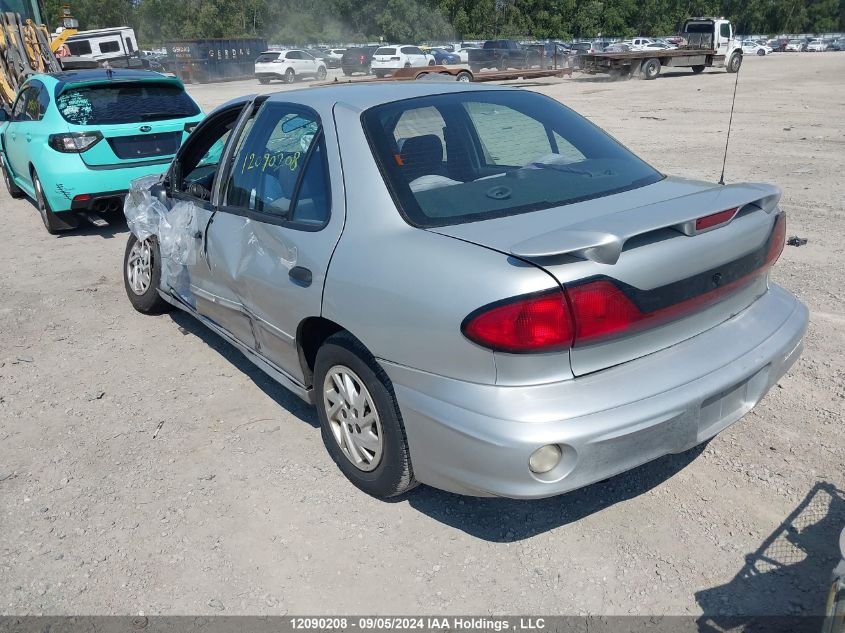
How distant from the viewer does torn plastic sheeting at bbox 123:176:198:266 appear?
4383 millimetres

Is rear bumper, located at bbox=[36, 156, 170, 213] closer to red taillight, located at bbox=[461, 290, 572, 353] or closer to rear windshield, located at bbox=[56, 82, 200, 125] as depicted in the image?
rear windshield, located at bbox=[56, 82, 200, 125]

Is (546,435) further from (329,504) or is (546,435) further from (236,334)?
(236,334)

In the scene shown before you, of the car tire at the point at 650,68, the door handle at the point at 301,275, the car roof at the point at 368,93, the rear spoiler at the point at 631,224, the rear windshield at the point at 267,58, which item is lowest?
the car tire at the point at 650,68

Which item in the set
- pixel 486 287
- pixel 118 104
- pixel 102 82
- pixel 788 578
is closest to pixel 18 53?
pixel 102 82

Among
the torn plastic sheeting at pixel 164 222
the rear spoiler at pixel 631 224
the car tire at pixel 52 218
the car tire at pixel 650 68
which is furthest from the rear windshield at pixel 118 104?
the car tire at pixel 650 68

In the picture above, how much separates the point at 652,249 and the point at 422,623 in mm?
1545

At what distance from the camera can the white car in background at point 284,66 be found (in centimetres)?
3878

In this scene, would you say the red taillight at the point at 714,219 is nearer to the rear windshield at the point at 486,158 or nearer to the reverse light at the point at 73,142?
the rear windshield at the point at 486,158

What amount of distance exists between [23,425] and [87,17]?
272 ft

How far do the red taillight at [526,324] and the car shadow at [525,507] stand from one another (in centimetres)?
98

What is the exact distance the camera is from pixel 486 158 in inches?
147

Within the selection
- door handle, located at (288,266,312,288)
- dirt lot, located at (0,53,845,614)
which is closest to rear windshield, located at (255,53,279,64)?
dirt lot, located at (0,53,845,614)

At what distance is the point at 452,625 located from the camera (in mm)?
2537

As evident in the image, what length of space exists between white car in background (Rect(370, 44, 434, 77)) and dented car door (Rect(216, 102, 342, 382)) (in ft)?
114
